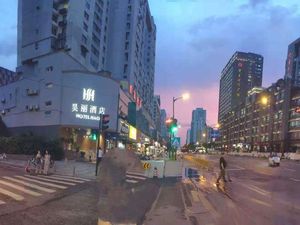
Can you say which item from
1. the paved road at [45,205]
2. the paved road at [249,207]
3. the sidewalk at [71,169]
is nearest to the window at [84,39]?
the sidewalk at [71,169]

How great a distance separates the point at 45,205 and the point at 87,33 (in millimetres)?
82533

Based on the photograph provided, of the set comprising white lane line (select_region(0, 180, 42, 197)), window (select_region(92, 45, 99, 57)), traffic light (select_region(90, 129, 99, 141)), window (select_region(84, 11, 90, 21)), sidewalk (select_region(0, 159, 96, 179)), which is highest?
window (select_region(84, 11, 90, 21))

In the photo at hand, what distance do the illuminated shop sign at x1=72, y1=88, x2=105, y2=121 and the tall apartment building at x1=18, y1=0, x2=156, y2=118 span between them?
57.0 ft

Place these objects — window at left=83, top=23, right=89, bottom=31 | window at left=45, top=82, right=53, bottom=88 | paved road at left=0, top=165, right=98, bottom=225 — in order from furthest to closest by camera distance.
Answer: window at left=83, top=23, right=89, bottom=31
window at left=45, top=82, right=53, bottom=88
paved road at left=0, top=165, right=98, bottom=225

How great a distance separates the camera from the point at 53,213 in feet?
42.9

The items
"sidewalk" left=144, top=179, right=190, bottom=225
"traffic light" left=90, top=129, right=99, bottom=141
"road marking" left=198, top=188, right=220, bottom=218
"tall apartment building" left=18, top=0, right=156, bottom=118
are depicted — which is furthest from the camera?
"tall apartment building" left=18, top=0, right=156, bottom=118

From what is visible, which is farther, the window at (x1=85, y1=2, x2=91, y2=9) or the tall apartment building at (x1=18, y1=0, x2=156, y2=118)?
the window at (x1=85, y1=2, x2=91, y2=9)

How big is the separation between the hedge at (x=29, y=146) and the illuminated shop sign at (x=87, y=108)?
25.9 ft

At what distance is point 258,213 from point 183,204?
3091 millimetres

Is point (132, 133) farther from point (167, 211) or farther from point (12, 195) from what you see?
point (167, 211)

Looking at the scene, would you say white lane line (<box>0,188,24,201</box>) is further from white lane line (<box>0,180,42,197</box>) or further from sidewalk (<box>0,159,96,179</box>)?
sidewalk (<box>0,159,96,179</box>)

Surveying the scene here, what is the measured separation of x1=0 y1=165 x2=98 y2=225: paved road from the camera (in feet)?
39.2

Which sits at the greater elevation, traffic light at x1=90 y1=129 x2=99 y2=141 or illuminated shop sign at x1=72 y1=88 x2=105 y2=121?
illuminated shop sign at x1=72 y1=88 x2=105 y2=121

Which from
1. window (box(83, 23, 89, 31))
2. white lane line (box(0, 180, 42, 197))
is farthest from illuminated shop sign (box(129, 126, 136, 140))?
white lane line (box(0, 180, 42, 197))
